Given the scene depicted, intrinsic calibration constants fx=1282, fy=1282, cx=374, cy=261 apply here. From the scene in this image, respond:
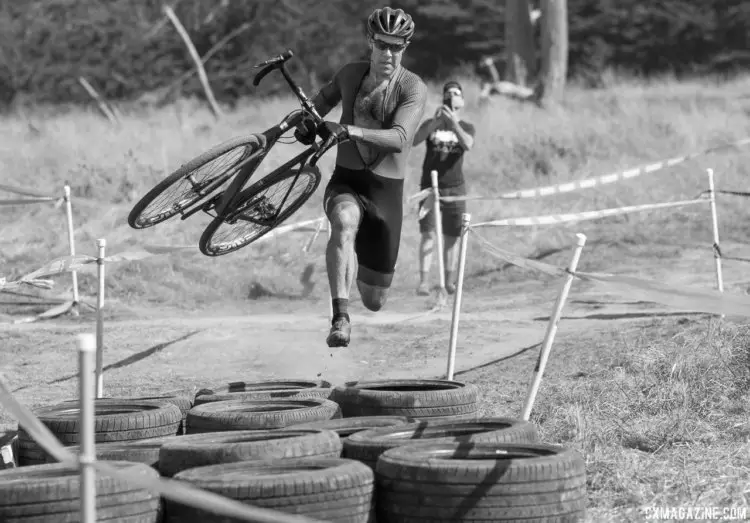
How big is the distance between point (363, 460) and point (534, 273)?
28.9ft

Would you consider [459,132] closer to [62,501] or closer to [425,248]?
[425,248]

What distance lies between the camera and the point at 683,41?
125 feet

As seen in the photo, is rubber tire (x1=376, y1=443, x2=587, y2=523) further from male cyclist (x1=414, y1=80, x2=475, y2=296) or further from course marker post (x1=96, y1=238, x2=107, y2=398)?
male cyclist (x1=414, y1=80, x2=475, y2=296)

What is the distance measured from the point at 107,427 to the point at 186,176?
5.70ft

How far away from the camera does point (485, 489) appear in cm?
511

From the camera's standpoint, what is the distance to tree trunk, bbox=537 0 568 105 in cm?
2405

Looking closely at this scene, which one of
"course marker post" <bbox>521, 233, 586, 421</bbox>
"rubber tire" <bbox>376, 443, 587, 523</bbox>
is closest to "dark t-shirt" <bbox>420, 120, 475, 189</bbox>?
"course marker post" <bbox>521, 233, 586, 421</bbox>

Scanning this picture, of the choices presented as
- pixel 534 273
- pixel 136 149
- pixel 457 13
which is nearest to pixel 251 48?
pixel 457 13

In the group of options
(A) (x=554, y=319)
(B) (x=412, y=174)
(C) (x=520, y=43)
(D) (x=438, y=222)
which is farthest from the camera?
(C) (x=520, y=43)

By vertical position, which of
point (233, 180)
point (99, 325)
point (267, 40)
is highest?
point (267, 40)

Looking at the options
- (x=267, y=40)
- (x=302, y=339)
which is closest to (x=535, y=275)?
(x=302, y=339)

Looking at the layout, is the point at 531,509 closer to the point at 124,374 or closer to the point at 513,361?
the point at 513,361

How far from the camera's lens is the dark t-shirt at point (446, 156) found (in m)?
12.9

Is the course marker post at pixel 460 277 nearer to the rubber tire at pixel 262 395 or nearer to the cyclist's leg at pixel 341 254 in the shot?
the cyclist's leg at pixel 341 254
